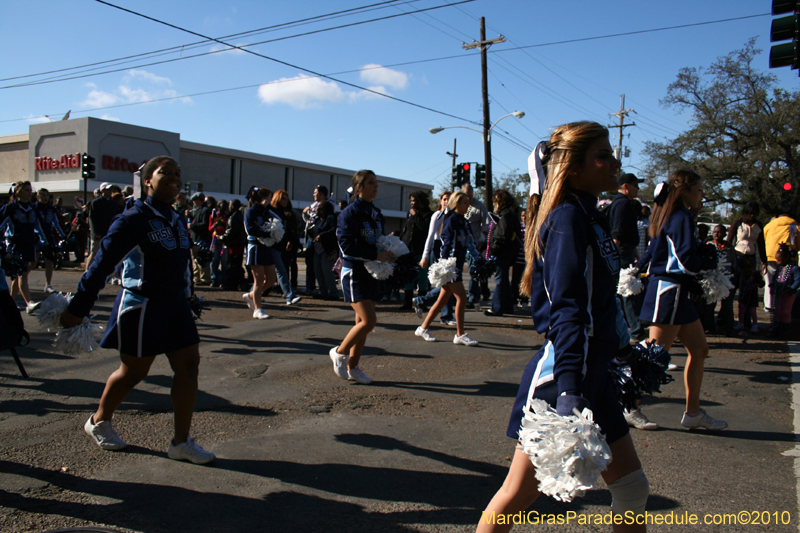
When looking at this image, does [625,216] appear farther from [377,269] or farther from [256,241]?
[256,241]

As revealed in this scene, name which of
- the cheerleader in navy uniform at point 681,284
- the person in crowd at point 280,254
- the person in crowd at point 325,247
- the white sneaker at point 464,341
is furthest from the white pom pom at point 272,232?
the cheerleader in navy uniform at point 681,284

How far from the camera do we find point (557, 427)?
1.74 metres

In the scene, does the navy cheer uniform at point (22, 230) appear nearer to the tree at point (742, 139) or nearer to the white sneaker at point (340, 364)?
the white sneaker at point (340, 364)

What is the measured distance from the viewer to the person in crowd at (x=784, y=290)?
8.48 metres

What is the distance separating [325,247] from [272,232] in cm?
195

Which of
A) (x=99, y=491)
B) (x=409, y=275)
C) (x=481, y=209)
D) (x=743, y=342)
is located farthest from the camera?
(x=481, y=209)

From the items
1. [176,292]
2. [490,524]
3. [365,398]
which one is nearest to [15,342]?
[176,292]

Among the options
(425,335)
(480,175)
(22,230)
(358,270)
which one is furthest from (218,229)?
(480,175)

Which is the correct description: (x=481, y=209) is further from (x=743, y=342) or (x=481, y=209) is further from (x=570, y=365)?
(x=570, y=365)

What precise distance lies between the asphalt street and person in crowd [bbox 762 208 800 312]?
3274mm

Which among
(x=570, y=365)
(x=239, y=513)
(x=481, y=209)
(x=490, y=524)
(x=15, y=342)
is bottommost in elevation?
(x=239, y=513)

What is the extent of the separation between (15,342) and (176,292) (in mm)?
1305

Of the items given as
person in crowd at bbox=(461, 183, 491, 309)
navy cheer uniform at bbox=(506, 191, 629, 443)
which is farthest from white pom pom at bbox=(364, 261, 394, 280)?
person in crowd at bbox=(461, 183, 491, 309)

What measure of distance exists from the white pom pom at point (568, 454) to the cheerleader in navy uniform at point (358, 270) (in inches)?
144
